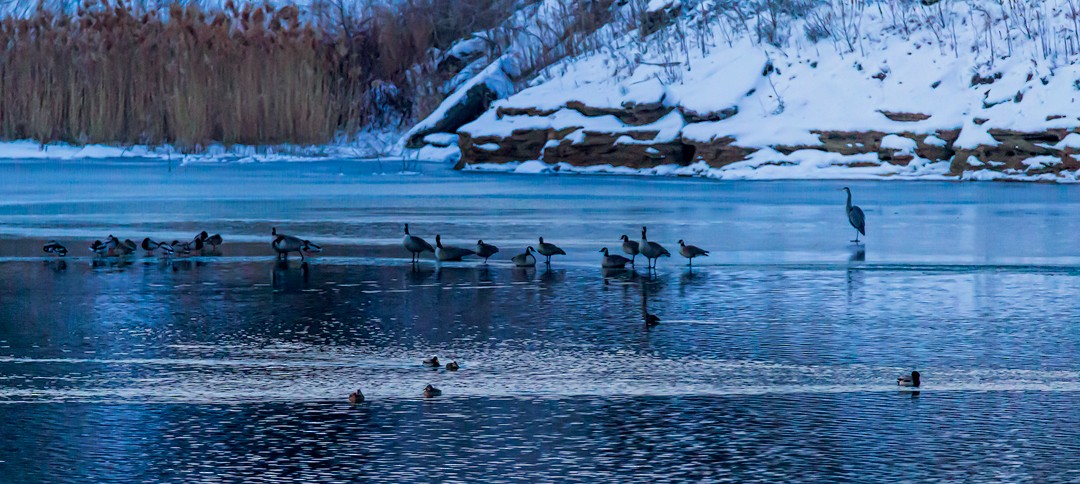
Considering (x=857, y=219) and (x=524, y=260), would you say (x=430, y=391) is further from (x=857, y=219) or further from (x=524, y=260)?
(x=857, y=219)

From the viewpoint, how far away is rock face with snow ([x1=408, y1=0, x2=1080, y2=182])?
23453mm

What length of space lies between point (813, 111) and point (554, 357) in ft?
60.1

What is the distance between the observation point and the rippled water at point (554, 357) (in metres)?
5.66

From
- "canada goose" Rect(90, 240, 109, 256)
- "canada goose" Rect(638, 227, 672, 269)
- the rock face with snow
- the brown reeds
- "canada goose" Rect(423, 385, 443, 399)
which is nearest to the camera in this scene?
"canada goose" Rect(423, 385, 443, 399)

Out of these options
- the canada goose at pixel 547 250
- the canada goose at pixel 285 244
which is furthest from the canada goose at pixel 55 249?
the canada goose at pixel 547 250

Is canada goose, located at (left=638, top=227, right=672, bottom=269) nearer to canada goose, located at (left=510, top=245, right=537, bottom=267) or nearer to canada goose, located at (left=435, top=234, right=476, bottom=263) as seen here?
canada goose, located at (left=510, top=245, right=537, bottom=267)

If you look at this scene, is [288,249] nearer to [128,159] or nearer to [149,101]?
[128,159]

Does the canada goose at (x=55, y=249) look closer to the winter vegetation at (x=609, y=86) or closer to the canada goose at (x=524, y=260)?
the canada goose at (x=524, y=260)

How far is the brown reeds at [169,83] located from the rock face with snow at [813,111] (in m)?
3.77

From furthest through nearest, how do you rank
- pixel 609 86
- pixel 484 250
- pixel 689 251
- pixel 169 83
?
pixel 169 83
pixel 609 86
pixel 484 250
pixel 689 251

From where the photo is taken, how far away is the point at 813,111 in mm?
25453

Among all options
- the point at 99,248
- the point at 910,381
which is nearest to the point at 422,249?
the point at 99,248

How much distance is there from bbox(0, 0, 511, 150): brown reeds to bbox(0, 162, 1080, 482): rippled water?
13.9 meters

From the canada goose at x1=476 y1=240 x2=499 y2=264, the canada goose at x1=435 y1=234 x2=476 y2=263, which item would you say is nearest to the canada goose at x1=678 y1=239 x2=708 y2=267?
the canada goose at x1=476 y1=240 x2=499 y2=264
